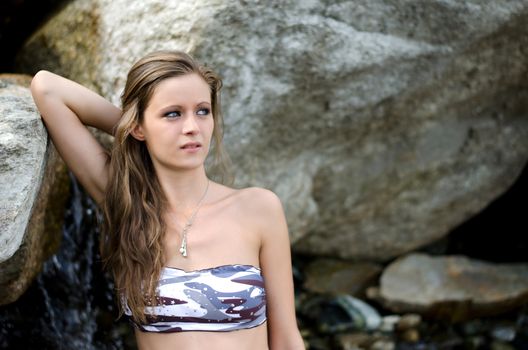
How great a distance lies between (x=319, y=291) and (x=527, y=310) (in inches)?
52.5

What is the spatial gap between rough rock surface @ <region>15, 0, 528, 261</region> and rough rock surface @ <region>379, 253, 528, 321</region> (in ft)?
0.61

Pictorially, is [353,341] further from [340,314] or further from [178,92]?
[178,92]

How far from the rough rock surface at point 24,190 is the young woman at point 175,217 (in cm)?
13

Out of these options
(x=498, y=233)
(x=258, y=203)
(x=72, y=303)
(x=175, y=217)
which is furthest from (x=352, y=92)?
(x=498, y=233)

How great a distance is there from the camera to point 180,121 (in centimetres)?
264

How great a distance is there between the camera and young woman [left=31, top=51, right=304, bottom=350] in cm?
265

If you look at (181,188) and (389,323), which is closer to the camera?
(181,188)

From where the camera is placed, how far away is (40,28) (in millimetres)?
3838

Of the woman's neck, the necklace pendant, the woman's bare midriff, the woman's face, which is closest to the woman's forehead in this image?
the woman's face

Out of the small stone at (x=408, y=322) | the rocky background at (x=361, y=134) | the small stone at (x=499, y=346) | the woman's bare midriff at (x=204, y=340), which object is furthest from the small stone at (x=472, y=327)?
the woman's bare midriff at (x=204, y=340)

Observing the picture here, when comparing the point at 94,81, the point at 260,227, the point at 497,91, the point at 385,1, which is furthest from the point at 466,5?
the point at 94,81

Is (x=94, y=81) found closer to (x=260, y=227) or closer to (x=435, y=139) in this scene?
(x=260, y=227)

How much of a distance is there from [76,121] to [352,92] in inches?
59.6

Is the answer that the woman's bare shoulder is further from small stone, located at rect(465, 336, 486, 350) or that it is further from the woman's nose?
small stone, located at rect(465, 336, 486, 350)
